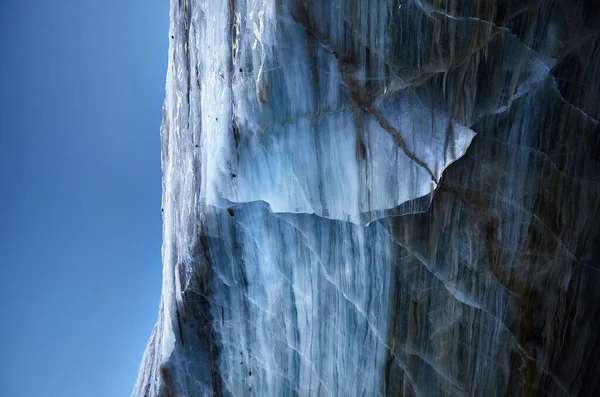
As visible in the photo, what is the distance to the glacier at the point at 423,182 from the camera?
2268mm

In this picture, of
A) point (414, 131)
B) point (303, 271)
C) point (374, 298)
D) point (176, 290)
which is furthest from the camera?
point (176, 290)

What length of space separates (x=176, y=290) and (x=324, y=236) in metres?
1.54

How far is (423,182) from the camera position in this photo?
235 centimetres

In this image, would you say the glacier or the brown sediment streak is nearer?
the glacier

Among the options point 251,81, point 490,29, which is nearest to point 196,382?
point 251,81

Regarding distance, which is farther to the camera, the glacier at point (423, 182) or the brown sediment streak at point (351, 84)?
the brown sediment streak at point (351, 84)

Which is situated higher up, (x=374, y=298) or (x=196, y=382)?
(x=374, y=298)

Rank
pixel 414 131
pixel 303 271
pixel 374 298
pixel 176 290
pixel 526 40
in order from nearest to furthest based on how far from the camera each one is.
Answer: pixel 526 40
pixel 414 131
pixel 374 298
pixel 303 271
pixel 176 290

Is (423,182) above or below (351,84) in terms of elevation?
below

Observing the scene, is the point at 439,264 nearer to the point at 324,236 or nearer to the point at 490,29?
the point at 324,236

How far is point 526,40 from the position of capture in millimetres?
2219

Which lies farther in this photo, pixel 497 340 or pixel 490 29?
pixel 497 340

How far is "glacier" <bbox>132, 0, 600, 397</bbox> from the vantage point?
7.44 ft

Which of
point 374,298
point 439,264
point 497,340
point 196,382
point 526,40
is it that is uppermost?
point 526,40
